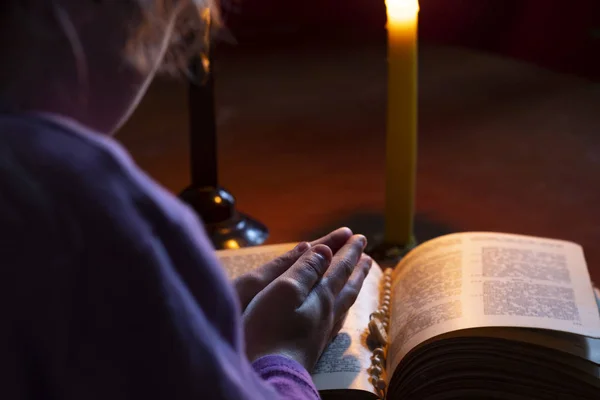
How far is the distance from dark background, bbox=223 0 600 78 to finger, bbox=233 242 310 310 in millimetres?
1074

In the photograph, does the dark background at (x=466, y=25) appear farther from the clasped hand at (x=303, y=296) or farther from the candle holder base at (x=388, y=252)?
the clasped hand at (x=303, y=296)

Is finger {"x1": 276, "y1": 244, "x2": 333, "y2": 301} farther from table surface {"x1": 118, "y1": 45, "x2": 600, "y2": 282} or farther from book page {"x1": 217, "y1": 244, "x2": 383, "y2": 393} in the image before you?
table surface {"x1": 118, "y1": 45, "x2": 600, "y2": 282}

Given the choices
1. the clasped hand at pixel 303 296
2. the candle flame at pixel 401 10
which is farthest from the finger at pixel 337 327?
the candle flame at pixel 401 10

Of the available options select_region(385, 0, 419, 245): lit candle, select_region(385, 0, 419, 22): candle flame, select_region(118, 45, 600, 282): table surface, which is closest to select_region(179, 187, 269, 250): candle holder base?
select_region(118, 45, 600, 282): table surface

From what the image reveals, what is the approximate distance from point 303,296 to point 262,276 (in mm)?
62

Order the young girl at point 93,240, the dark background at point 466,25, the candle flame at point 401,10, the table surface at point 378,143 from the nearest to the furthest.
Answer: the young girl at point 93,240 → the candle flame at point 401,10 → the table surface at point 378,143 → the dark background at point 466,25

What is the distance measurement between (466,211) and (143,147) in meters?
0.54

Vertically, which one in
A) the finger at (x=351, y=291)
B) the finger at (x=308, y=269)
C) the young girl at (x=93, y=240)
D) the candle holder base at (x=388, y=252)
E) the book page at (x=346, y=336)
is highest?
the young girl at (x=93, y=240)

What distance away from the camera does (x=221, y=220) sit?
3.01 ft

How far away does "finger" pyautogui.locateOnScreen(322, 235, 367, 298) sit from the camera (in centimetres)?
68

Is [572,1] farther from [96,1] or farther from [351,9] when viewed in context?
[96,1]

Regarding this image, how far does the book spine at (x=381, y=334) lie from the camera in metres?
0.64

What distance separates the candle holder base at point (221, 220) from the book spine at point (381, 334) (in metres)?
0.18

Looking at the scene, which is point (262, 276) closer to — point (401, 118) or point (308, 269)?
point (308, 269)
